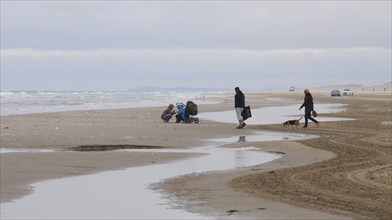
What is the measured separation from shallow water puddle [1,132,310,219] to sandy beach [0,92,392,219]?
14.6 inches

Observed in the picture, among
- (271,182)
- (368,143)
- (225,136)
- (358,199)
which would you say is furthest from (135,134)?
(358,199)

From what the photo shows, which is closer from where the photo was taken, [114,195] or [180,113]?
[114,195]

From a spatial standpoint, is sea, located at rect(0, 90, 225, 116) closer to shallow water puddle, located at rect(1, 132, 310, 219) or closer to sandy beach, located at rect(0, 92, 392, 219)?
sandy beach, located at rect(0, 92, 392, 219)

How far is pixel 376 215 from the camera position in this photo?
30.5 feet

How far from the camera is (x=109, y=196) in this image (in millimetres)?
10922

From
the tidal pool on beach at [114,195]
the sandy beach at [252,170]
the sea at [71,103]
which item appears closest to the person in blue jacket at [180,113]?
the sandy beach at [252,170]

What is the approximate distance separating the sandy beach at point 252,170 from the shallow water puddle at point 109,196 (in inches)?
14.6

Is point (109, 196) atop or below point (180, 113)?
below

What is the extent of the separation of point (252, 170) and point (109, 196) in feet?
14.0

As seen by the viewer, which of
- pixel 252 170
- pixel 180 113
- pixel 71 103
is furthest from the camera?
pixel 71 103

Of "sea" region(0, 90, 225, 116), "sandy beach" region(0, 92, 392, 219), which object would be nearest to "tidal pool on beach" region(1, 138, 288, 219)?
"sandy beach" region(0, 92, 392, 219)

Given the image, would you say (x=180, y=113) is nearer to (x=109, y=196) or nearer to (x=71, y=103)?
(x=109, y=196)

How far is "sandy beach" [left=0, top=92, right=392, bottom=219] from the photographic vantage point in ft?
32.5

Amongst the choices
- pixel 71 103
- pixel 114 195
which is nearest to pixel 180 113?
pixel 114 195
